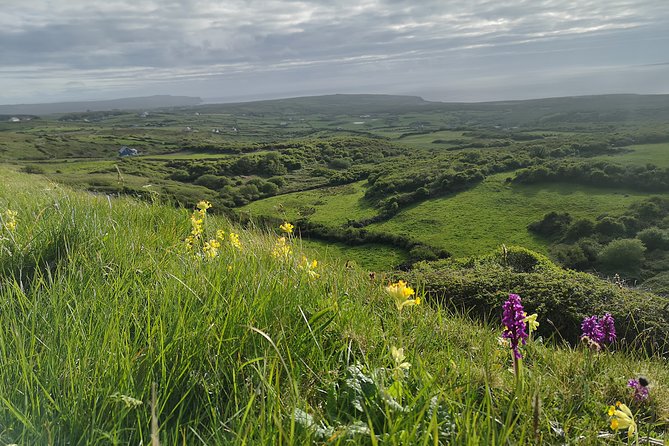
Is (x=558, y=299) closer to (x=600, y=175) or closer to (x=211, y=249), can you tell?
(x=211, y=249)

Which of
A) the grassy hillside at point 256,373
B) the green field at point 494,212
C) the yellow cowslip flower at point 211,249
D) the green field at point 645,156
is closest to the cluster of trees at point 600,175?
the green field at point 494,212

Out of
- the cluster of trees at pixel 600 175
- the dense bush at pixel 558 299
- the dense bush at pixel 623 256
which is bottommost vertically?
the dense bush at pixel 623 256

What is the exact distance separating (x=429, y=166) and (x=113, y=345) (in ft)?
323

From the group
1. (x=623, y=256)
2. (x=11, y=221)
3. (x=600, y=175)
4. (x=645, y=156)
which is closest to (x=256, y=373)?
(x=11, y=221)

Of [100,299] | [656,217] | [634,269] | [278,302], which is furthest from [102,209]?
[656,217]

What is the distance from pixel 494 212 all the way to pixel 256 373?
65.9 metres

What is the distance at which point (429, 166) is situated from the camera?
97312mm

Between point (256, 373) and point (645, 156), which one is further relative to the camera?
point (645, 156)

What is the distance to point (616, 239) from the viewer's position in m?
48.0

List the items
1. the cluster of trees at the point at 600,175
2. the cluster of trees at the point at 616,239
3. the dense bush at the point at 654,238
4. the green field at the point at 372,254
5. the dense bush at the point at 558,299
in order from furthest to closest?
the cluster of trees at the point at 600,175, the green field at the point at 372,254, the dense bush at the point at 654,238, the cluster of trees at the point at 616,239, the dense bush at the point at 558,299

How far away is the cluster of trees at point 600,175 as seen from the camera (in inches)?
2589

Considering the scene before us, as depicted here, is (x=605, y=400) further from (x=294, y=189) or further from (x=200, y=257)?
(x=294, y=189)

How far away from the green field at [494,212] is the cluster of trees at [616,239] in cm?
255

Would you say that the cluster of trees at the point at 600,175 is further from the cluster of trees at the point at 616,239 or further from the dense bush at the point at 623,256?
the dense bush at the point at 623,256
